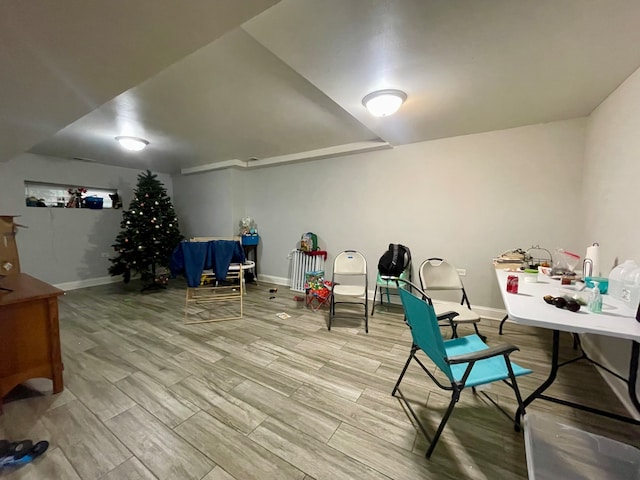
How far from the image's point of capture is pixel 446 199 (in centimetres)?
336

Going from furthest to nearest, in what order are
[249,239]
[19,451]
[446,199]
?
[249,239]
[446,199]
[19,451]

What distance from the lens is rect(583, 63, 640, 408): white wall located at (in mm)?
1735

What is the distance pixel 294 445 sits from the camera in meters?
1.43

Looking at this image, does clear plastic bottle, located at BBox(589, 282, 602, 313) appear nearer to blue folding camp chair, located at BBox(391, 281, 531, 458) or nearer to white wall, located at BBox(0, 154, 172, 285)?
blue folding camp chair, located at BBox(391, 281, 531, 458)

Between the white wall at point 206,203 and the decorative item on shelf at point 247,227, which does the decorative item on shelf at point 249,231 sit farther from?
the white wall at point 206,203

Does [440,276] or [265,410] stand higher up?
[440,276]

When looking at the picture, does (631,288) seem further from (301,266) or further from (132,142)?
(132,142)

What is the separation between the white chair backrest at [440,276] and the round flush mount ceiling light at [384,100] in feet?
5.27

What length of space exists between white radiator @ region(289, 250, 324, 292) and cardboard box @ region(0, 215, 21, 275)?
337 cm

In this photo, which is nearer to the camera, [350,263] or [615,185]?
[615,185]

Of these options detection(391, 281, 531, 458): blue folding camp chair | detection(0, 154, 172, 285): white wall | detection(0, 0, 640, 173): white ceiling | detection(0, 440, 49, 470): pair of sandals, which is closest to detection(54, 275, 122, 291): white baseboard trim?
detection(0, 154, 172, 285): white wall

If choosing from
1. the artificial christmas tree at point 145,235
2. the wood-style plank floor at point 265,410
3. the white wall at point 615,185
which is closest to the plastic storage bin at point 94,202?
the artificial christmas tree at point 145,235

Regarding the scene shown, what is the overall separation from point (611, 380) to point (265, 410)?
2.60 m

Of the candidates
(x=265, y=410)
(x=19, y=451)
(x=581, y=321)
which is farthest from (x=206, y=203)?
(x=581, y=321)
